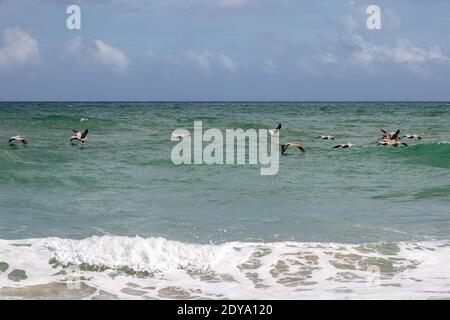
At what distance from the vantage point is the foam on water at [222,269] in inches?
303

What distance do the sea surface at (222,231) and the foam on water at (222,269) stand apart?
0.6 inches

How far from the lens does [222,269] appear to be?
28.6 ft

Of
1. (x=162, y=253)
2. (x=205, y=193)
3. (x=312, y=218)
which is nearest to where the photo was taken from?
(x=162, y=253)

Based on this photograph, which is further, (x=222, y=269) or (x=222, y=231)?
(x=222, y=231)

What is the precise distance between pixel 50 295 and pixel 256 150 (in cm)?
1967

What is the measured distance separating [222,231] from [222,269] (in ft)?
7.20

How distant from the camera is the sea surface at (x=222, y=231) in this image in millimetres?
8023

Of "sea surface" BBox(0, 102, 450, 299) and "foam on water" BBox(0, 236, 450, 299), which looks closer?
"foam on water" BBox(0, 236, 450, 299)

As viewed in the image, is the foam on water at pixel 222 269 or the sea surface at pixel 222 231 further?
the sea surface at pixel 222 231

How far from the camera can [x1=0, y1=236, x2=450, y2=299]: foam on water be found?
25.3 feet

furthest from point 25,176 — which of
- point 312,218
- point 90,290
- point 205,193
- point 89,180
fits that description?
point 90,290

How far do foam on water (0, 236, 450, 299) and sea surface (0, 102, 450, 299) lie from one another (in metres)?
0.02

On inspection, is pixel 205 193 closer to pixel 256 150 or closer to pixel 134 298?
pixel 134 298

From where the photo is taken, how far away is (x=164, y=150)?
25.9 meters
